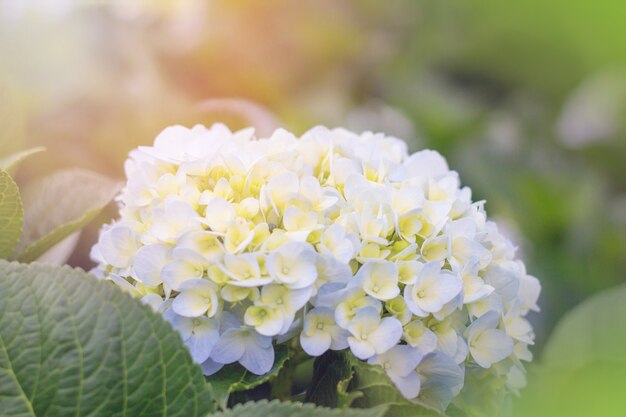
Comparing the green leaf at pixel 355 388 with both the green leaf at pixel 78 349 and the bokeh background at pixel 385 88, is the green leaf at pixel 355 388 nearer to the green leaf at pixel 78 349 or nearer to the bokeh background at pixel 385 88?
the green leaf at pixel 78 349

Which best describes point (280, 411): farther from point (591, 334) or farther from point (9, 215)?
point (591, 334)

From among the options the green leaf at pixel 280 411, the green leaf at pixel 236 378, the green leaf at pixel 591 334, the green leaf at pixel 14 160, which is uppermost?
the green leaf at pixel 14 160

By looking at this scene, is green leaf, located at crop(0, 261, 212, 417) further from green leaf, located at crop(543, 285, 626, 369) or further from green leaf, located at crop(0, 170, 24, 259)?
green leaf, located at crop(543, 285, 626, 369)

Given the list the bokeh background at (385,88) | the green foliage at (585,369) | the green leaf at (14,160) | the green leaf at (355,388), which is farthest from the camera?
the bokeh background at (385,88)

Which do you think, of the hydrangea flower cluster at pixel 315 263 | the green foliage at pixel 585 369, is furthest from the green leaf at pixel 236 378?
the green foliage at pixel 585 369

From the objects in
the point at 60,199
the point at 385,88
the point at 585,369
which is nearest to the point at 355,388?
the point at 585,369

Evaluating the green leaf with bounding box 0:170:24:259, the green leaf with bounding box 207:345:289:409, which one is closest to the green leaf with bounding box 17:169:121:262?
the green leaf with bounding box 0:170:24:259
